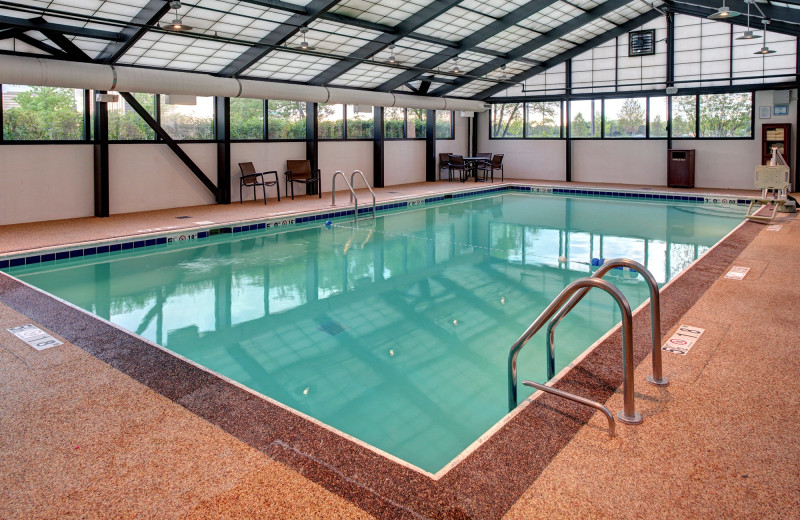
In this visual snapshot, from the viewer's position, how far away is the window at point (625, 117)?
15.2 m

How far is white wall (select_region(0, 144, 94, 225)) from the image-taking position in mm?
8812

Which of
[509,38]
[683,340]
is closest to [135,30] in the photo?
[509,38]

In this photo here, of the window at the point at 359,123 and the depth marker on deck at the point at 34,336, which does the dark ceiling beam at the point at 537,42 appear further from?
the depth marker on deck at the point at 34,336

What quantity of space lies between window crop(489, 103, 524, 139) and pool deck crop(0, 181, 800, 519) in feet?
46.2

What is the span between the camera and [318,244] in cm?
868

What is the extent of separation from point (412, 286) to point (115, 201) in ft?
20.6

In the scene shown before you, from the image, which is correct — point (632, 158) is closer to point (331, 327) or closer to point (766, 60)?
point (766, 60)

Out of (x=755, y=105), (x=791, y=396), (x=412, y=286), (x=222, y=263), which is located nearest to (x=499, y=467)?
(x=791, y=396)

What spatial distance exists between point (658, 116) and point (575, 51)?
269cm

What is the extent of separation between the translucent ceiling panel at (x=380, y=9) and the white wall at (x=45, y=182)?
15.4ft

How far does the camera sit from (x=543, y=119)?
16.8m

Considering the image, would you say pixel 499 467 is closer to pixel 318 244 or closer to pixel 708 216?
pixel 318 244

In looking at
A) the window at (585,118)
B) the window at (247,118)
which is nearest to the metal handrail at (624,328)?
the window at (247,118)

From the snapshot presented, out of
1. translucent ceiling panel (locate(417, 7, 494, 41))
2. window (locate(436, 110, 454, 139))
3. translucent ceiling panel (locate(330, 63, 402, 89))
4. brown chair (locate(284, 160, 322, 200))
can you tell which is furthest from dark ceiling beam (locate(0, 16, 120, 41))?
window (locate(436, 110, 454, 139))
